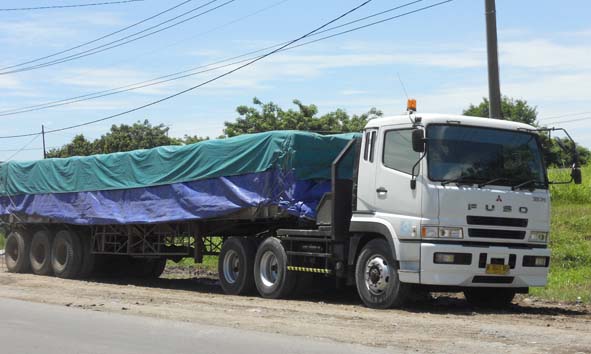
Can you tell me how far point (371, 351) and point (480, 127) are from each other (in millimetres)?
5193

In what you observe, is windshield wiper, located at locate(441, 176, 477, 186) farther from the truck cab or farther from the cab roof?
the cab roof

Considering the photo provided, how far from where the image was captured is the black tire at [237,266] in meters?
16.0

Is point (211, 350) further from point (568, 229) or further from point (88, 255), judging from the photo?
point (568, 229)

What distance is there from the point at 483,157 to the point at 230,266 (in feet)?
19.0

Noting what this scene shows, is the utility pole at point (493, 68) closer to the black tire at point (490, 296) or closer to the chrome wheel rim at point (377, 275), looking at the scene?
the black tire at point (490, 296)

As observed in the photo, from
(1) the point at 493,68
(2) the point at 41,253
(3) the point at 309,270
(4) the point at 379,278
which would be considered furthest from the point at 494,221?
(2) the point at 41,253

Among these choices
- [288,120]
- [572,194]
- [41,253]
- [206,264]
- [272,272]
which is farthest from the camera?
[288,120]

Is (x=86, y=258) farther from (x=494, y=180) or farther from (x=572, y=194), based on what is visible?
(x=572, y=194)

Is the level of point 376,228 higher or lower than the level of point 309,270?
higher

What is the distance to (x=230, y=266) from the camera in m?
16.6

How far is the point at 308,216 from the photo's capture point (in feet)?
48.2

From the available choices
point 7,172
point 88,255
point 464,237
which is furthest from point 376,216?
point 7,172

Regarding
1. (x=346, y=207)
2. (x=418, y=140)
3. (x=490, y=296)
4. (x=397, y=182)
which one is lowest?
(x=490, y=296)

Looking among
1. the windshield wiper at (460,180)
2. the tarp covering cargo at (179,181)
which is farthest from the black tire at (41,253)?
the windshield wiper at (460,180)
